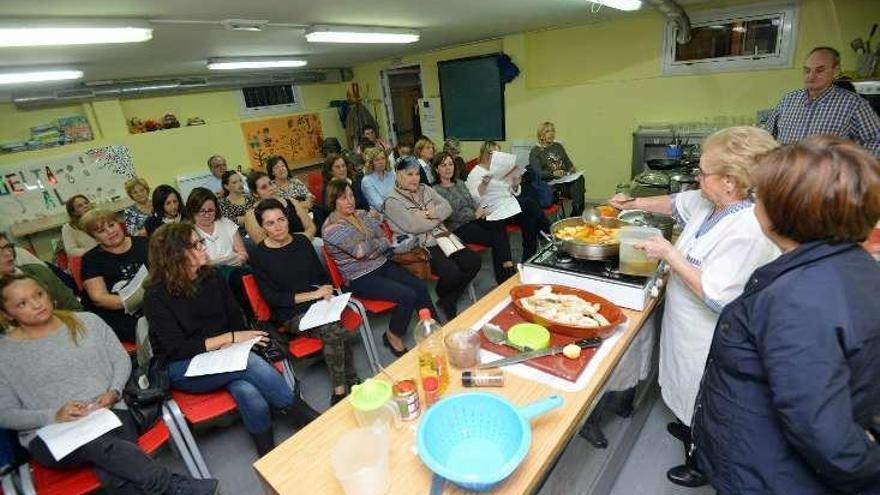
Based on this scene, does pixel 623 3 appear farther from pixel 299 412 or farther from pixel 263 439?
pixel 263 439

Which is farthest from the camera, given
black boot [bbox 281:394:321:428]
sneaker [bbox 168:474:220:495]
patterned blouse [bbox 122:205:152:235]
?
patterned blouse [bbox 122:205:152:235]

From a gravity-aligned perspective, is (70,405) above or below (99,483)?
above

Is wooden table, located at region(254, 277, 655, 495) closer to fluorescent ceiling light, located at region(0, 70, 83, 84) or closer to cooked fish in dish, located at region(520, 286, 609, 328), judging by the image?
cooked fish in dish, located at region(520, 286, 609, 328)

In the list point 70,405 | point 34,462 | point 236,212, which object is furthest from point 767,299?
point 236,212

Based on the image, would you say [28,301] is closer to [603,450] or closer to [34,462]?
[34,462]

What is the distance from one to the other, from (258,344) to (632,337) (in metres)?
1.78

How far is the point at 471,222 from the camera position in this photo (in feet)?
12.3

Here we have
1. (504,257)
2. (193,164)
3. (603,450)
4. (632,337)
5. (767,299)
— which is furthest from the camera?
(193,164)

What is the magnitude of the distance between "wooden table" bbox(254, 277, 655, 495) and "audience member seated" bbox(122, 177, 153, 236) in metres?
3.54

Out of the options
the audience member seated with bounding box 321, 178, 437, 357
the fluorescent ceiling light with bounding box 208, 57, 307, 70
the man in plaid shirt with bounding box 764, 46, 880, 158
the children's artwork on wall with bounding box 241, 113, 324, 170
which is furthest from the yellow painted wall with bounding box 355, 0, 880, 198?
the audience member seated with bounding box 321, 178, 437, 357

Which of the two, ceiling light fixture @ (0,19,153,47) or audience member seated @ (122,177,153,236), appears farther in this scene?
audience member seated @ (122,177,153,236)

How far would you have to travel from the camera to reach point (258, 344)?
7.08 feet

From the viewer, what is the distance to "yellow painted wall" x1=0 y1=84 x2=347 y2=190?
505 centimetres

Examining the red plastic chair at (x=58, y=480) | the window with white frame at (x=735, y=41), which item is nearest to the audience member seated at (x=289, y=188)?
the red plastic chair at (x=58, y=480)
